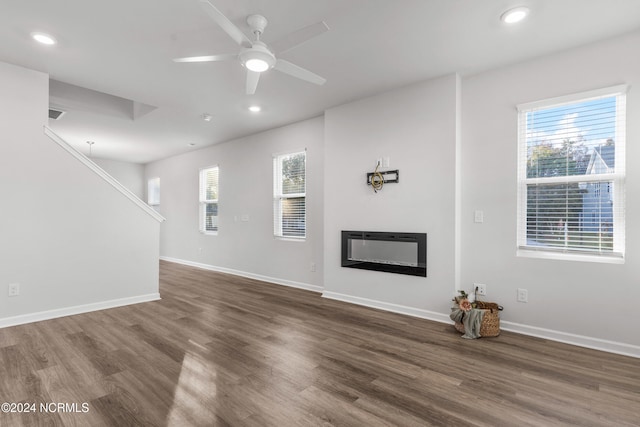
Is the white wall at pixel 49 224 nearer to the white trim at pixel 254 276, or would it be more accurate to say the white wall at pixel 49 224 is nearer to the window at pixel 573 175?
the white trim at pixel 254 276

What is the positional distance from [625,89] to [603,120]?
0.27 metres

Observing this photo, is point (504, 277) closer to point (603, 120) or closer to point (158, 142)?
point (603, 120)

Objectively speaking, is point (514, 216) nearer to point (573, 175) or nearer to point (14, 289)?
point (573, 175)

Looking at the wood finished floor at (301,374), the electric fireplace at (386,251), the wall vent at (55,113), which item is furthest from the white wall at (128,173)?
the electric fireplace at (386,251)

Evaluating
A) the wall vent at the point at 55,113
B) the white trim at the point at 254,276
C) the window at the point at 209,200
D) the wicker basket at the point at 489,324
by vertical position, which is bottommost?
the white trim at the point at 254,276

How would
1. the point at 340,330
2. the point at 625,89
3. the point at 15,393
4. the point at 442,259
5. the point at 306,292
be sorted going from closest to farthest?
1. the point at 15,393
2. the point at 625,89
3. the point at 340,330
4. the point at 442,259
5. the point at 306,292

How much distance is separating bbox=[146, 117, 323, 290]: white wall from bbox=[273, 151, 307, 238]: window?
12 centimetres

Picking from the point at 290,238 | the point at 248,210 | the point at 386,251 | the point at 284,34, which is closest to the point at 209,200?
the point at 248,210

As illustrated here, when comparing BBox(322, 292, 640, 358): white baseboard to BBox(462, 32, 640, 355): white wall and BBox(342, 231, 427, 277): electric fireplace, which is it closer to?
BBox(462, 32, 640, 355): white wall

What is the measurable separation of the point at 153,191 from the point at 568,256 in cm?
926

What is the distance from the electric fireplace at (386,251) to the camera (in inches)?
143

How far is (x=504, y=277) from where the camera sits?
127 inches

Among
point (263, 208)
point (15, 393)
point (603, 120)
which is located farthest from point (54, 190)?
point (603, 120)

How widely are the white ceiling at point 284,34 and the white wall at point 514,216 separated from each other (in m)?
0.22
